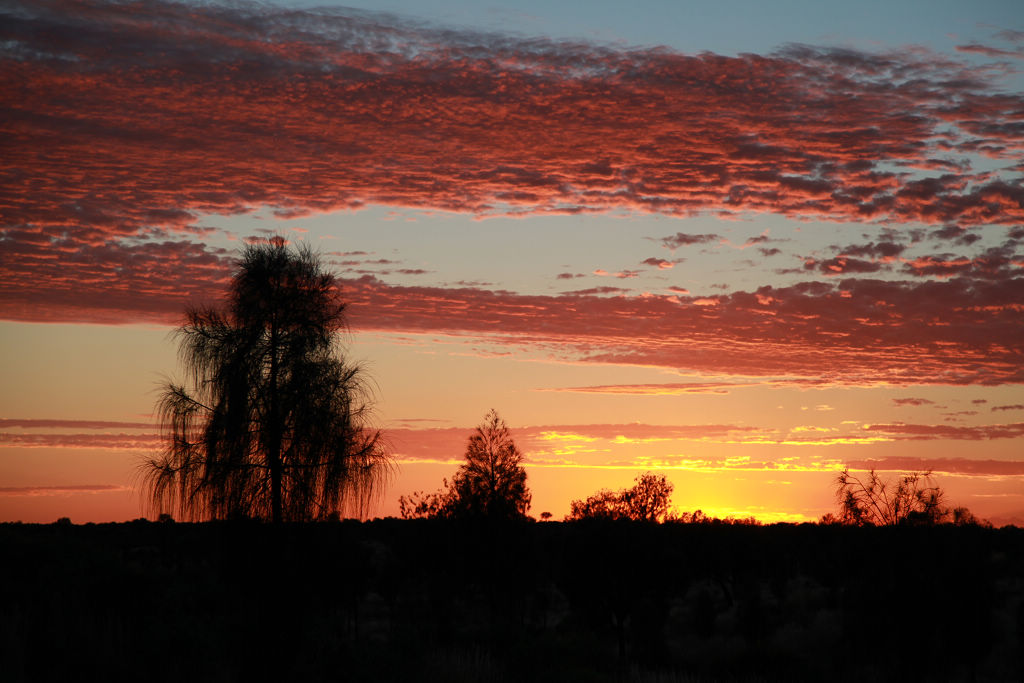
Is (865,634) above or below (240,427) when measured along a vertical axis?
below

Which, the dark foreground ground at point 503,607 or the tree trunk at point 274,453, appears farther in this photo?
the tree trunk at point 274,453

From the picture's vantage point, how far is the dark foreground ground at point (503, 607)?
13969mm

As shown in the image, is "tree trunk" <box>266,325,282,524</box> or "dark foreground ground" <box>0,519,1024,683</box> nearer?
"dark foreground ground" <box>0,519,1024,683</box>

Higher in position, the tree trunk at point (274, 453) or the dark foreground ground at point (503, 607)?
the tree trunk at point (274, 453)

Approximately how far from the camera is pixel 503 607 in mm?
41375

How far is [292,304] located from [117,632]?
11371mm

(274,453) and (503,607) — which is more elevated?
(274,453)

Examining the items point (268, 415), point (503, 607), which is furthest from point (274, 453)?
point (503, 607)

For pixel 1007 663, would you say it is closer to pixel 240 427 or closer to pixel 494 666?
pixel 494 666

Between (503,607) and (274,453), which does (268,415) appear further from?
(503,607)

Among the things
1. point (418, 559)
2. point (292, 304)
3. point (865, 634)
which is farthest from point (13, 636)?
point (418, 559)

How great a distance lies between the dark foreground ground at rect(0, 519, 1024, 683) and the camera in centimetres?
1397

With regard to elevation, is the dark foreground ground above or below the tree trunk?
below

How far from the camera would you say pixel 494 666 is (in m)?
17.3
